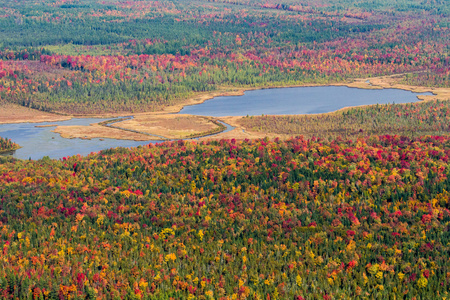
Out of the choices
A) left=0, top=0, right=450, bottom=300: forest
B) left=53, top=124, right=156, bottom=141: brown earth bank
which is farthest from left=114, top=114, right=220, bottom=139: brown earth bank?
left=0, top=0, right=450, bottom=300: forest

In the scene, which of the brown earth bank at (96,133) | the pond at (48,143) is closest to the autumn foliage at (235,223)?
the pond at (48,143)

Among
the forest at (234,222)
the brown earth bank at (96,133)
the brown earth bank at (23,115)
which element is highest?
the forest at (234,222)

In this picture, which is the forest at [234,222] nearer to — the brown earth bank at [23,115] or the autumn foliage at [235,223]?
the autumn foliage at [235,223]

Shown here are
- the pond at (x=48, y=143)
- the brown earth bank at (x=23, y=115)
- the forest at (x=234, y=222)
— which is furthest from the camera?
the brown earth bank at (x=23, y=115)

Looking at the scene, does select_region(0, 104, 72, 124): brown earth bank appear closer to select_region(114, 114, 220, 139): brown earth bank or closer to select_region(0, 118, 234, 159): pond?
select_region(0, 118, 234, 159): pond

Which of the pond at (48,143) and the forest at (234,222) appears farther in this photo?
the pond at (48,143)

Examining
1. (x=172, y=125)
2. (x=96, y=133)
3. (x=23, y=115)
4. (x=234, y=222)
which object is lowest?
(x=172, y=125)

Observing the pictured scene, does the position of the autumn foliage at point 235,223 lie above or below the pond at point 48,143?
above

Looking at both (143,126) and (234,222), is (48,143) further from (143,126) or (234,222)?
(234,222)

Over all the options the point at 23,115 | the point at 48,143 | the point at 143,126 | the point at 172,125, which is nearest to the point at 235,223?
the point at 48,143

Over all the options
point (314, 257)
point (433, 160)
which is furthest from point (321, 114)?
point (314, 257)

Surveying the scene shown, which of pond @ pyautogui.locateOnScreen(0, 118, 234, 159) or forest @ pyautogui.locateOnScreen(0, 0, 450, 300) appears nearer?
forest @ pyautogui.locateOnScreen(0, 0, 450, 300)
